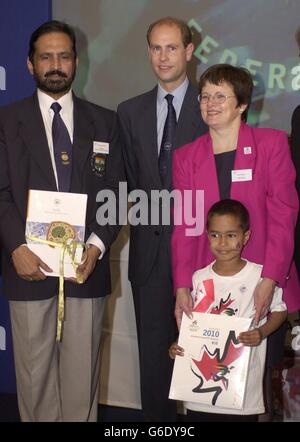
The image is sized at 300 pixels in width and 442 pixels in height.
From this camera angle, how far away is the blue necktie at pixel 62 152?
3256mm

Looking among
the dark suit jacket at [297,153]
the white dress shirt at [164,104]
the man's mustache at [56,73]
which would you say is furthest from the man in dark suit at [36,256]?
the dark suit jacket at [297,153]

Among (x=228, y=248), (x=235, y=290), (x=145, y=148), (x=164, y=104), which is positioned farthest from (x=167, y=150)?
(x=235, y=290)

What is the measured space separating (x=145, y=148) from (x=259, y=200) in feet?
2.34

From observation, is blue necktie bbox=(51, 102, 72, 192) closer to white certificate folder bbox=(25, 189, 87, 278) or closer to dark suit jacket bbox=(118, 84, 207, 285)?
white certificate folder bbox=(25, 189, 87, 278)

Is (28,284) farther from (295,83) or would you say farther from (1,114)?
(295,83)

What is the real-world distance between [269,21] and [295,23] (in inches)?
6.4

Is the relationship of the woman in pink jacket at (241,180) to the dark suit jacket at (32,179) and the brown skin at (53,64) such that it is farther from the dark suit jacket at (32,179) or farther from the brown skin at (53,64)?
the brown skin at (53,64)

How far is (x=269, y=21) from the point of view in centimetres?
437

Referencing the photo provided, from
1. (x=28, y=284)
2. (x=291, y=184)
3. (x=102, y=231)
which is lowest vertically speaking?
(x=28, y=284)

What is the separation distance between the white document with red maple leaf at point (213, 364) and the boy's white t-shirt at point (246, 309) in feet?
0.21

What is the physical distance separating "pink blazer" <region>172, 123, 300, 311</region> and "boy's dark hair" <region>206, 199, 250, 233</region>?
9cm

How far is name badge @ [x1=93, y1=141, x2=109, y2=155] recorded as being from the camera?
3.34 meters

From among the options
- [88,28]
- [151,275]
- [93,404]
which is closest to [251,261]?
[151,275]

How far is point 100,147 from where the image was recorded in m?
3.36
